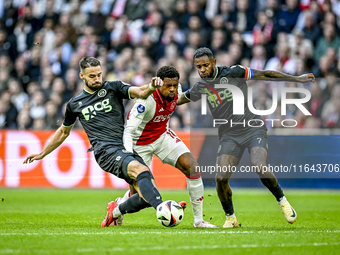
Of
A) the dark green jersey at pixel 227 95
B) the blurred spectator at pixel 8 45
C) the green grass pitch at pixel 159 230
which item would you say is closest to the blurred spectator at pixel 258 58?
the green grass pitch at pixel 159 230

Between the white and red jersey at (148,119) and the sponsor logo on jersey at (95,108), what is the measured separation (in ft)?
1.07

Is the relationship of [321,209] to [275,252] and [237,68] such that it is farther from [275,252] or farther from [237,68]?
[275,252]

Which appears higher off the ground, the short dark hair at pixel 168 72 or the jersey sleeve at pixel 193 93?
the short dark hair at pixel 168 72

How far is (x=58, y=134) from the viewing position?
6.71 meters

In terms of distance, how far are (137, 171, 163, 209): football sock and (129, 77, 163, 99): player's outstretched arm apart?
3.17 feet

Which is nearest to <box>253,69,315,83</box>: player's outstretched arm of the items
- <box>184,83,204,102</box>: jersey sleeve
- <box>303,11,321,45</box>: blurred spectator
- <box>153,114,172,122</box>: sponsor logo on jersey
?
<box>184,83,204,102</box>: jersey sleeve

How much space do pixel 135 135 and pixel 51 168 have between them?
6.29m

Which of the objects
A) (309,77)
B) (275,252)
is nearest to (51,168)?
(309,77)

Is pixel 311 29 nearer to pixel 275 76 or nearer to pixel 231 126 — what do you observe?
pixel 275 76

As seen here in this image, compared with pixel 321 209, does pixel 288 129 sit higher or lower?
higher

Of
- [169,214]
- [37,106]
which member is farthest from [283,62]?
[169,214]

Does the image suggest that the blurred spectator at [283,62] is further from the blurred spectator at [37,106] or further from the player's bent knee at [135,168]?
the player's bent knee at [135,168]

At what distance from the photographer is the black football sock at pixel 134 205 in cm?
605

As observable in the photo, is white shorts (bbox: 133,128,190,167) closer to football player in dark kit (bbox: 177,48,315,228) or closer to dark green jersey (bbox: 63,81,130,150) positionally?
football player in dark kit (bbox: 177,48,315,228)
